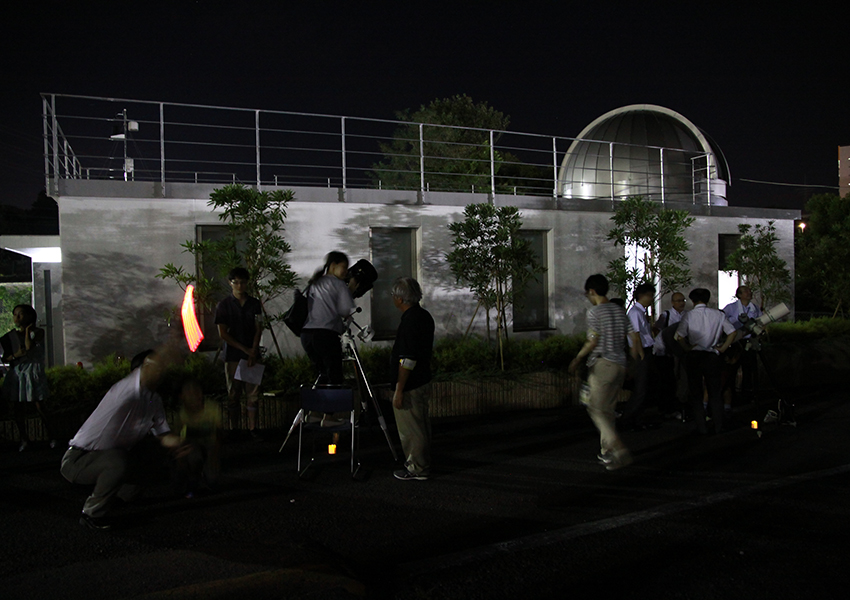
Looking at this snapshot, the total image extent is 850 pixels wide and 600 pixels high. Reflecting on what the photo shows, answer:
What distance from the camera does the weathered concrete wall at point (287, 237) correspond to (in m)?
8.75

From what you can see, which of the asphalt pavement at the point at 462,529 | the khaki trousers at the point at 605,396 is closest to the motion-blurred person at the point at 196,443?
the asphalt pavement at the point at 462,529

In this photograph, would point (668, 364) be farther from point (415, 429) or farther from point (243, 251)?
point (243, 251)

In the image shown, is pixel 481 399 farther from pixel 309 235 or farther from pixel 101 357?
pixel 101 357

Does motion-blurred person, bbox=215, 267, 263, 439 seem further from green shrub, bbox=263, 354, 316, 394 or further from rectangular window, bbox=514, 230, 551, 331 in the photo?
rectangular window, bbox=514, 230, 551, 331

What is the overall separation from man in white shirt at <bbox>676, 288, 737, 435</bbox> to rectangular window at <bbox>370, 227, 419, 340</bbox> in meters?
4.92

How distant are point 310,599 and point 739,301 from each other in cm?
793

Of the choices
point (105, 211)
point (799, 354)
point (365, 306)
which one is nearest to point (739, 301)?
point (799, 354)

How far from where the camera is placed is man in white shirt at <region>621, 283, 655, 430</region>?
7.75 m

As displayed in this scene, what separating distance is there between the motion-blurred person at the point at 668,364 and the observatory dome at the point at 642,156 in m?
9.69

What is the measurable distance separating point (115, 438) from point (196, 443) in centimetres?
80

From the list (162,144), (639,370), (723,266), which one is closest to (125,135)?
(162,144)

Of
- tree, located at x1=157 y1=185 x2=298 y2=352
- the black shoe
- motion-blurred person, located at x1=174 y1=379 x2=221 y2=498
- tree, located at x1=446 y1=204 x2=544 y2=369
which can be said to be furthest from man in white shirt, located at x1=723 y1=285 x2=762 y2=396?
the black shoe

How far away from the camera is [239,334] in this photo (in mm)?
7148

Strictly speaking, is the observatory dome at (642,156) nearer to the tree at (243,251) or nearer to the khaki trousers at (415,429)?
the tree at (243,251)
